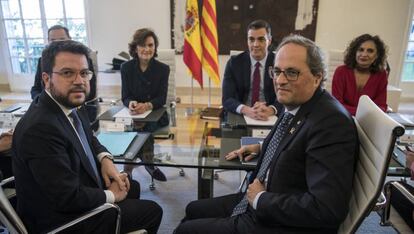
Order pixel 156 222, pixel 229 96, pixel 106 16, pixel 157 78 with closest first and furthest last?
pixel 156 222 < pixel 229 96 < pixel 157 78 < pixel 106 16

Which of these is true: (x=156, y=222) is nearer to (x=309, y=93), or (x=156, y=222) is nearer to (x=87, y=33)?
(x=309, y=93)

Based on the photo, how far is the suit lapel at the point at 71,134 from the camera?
1281 millimetres

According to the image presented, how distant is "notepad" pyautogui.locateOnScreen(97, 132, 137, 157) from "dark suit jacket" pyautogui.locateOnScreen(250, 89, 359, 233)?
0.83 metres

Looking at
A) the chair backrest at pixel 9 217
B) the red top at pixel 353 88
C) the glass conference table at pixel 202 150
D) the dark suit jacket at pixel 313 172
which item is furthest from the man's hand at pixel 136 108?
the red top at pixel 353 88

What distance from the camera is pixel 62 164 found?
119 centimetres

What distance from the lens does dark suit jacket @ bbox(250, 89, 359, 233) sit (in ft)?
3.42

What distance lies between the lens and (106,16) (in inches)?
195

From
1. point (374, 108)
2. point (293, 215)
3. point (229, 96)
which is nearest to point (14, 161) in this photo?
point (293, 215)

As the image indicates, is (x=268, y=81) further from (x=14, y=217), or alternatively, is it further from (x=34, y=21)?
(x=34, y=21)

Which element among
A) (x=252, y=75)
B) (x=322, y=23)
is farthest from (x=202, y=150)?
(x=322, y=23)

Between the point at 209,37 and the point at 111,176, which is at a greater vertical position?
the point at 209,37

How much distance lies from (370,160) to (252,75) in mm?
1492

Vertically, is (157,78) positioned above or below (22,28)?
below

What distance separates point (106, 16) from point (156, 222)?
14.0 ft
